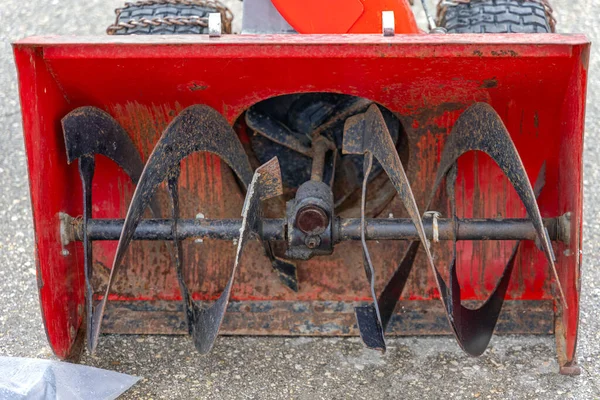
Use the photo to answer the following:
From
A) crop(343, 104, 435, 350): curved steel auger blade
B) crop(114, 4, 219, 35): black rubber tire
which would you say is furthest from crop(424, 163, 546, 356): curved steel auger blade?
crop(114, 4, 219, 35): black rubber tire

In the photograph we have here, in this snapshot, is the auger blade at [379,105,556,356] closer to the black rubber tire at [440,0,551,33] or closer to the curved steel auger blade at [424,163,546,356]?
the curved steel auger blade at [424,163,546,356]

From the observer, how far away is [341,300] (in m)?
2.51

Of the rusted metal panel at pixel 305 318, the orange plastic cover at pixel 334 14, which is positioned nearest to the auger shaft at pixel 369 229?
the rusted metal panel at pixel 305 318

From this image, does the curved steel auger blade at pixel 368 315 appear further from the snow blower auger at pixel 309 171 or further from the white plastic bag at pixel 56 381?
the white plastic bag at pixel 56 381

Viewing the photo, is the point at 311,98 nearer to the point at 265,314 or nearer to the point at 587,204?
the point at 265,314

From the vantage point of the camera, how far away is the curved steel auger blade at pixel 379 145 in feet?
6.54

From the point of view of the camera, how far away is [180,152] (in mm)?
2146

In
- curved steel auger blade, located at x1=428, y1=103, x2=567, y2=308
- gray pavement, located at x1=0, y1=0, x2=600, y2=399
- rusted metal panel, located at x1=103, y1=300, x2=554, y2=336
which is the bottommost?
gray pavement, located at x1=0, y1=0, x2=600, y2=399

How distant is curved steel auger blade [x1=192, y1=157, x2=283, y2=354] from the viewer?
1.98 m

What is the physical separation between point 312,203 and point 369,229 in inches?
7.1

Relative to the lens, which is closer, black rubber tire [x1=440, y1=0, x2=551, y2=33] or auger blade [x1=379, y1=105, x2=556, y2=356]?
auger blade [x1=379, y1=105, x2=556, y2=356]

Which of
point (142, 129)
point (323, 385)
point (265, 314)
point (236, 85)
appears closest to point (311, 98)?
point (236, 85)

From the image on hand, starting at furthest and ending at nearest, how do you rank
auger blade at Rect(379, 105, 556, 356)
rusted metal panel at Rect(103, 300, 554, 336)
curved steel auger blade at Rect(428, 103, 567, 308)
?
rusted metal panel at Rect(103, 300, 554, 336) < auger blade at Rect(379, 105, 556, 356) < curved steel auger blade at Rect(428, 103, 567, 308)

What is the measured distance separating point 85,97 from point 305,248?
0.71 meters
